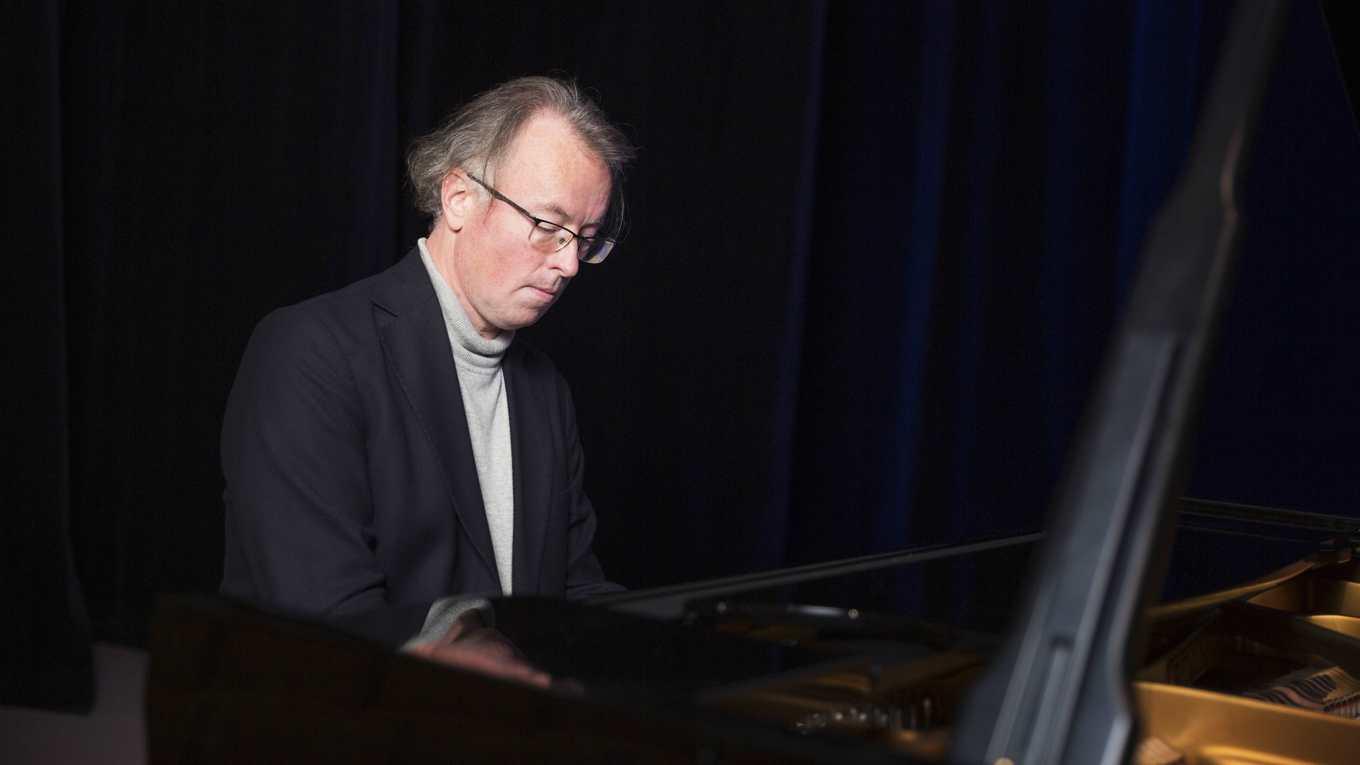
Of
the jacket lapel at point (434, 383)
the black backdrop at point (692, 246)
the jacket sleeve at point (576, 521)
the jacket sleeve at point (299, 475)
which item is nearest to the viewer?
the jacket sleeve at point (299, 475)

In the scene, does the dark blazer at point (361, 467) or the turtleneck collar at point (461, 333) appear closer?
the dark blazer at point (361, 467)

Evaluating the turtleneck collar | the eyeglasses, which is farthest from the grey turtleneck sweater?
the eyeglasses

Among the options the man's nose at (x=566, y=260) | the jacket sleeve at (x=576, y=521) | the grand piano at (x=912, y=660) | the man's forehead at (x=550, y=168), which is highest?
the man's forehead at (x=550, y=168)

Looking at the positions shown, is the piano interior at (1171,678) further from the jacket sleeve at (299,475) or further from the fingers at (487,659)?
the jacket sleeve at (299,475)

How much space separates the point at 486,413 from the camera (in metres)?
2.13

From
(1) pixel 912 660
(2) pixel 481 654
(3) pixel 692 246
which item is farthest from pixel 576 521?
(3) pixel 692 246

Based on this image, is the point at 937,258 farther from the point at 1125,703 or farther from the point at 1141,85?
the point at 1125,703

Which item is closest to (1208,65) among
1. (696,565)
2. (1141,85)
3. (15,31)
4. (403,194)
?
(1141,85)

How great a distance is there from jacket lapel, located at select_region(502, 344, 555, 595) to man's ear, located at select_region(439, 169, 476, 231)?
236 millimetres

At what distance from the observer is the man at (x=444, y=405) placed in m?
1.85

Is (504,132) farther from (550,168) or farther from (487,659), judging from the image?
(487,659)

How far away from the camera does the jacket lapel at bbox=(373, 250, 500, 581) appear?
1989 mm

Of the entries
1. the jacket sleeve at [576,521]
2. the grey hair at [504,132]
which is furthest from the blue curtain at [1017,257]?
the grey hair at [504,132]

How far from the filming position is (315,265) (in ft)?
12.3
